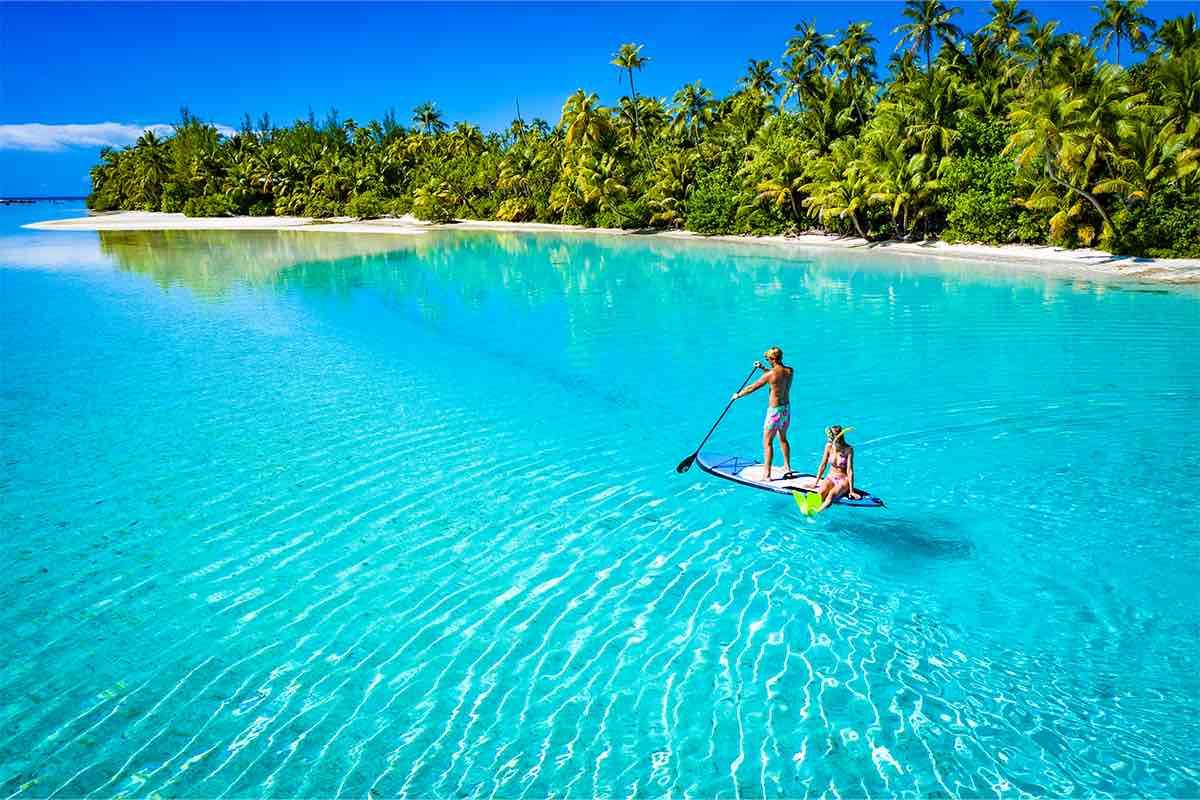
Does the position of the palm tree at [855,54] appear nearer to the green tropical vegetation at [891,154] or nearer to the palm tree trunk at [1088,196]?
the green tropical vegetation at [891,154]

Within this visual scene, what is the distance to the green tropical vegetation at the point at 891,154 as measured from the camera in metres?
33.3

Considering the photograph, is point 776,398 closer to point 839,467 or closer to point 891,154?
point 839,467

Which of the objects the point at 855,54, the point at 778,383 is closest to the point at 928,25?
the point at 855,54

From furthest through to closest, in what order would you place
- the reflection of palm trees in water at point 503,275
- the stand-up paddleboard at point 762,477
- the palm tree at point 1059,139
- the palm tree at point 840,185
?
the palm tree at point 840,185 < the palm tree at point 1059,139 < the reflection of palm trees in water at point 503,275 < the stand-up paddleboard at point 762,477

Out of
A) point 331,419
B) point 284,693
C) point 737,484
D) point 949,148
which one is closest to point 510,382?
point 331,419

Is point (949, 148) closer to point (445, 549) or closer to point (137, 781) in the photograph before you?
point (445, 549)

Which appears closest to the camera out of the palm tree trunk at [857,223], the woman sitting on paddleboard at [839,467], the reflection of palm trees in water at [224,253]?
the woman sitting on paddleboard at [839,467]

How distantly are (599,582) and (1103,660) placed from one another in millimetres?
5309

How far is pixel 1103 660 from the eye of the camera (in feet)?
24.7

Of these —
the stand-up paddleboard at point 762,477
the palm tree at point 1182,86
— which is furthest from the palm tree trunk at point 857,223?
the stand-up paddleboard at point 762,477

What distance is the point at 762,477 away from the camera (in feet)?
37.1

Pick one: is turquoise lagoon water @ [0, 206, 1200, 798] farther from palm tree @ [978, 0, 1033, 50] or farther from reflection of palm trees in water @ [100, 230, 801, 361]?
palm tree @ [978, 0, 1033, 50]

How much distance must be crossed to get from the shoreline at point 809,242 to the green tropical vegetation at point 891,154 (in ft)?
3.30

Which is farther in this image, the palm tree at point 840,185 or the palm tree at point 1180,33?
the palm tree at point 840,185
